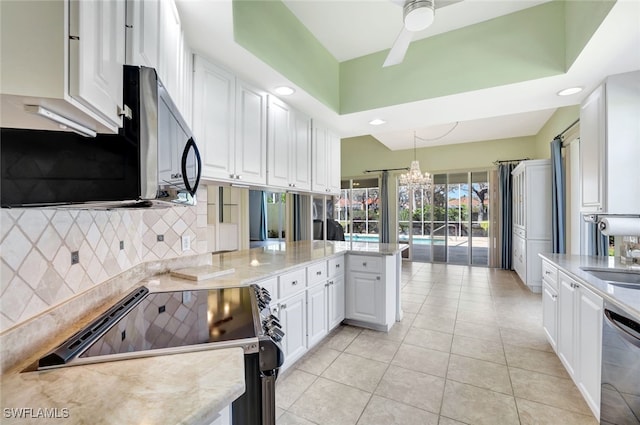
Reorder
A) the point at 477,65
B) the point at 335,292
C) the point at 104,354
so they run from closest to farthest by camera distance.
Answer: the point at 104,354, the point at 477,65, the point at 335,292

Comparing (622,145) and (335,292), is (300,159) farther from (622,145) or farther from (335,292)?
(622,145)

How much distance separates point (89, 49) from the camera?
610 millimetres

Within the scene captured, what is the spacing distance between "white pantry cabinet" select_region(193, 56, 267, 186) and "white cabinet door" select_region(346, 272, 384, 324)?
1477 millimetres

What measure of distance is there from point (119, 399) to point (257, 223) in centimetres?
228

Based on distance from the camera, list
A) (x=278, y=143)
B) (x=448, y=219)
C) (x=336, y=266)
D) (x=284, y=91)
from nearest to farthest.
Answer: (x=284, y=91)
(x=278, y=143)
(x=336, y=266)
(x=448, y=219)

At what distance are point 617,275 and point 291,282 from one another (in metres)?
2.39

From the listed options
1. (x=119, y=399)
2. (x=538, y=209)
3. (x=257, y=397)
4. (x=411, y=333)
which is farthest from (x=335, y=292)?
(x=538, y=209)

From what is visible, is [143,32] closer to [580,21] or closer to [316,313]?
[316,313]

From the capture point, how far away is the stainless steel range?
87 centimetres

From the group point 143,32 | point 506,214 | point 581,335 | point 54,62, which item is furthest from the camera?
point 506,214

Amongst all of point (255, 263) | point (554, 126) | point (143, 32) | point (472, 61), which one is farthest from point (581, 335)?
point (554, 126)

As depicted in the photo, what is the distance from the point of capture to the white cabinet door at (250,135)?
2.16 meters

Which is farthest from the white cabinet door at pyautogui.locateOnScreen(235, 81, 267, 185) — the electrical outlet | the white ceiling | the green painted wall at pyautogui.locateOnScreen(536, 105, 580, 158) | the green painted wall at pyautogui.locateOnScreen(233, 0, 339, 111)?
the green painted wall at pyautogui.locateOnScreen(536, 105, 580, 158)

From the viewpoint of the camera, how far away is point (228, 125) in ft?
6.74
